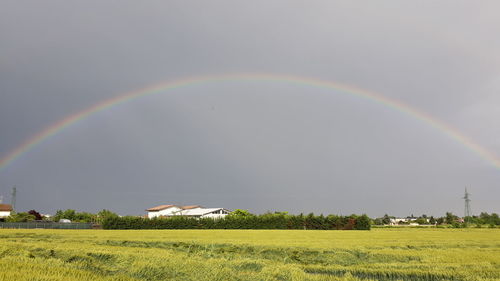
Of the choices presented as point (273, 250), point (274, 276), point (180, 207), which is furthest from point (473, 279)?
point (180, 207)

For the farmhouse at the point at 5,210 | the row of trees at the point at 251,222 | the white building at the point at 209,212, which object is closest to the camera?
the row of trees at the point at 251,222

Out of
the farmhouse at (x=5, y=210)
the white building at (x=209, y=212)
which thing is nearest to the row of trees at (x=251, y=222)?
the white building at (x=209, y=212)

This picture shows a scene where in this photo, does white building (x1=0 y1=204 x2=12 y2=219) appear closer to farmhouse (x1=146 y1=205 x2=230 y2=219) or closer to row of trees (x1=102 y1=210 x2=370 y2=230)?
farmhouse (x1=146 y1=205 x2=230 y2=219)

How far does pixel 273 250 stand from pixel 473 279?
42.3 feet

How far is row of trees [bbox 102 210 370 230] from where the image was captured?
3009 inches

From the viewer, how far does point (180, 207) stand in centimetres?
14150

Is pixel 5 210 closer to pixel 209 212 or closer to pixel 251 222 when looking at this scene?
pixel 209 212

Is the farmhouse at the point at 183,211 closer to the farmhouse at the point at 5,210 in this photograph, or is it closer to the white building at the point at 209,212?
the white building at the point at 209,212

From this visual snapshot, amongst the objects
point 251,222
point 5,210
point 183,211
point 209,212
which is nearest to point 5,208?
point 5,210

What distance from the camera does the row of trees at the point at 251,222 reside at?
76438 millimetres

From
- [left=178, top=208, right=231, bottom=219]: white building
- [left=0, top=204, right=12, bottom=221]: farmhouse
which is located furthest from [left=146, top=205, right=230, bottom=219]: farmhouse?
[left=0, top=204, right=12, bottom=221]: farmhouse

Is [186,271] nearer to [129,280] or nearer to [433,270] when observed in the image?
[129,280]

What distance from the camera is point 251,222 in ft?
262

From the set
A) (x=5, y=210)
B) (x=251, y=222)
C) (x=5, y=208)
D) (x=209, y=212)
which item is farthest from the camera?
(x=5, y=208)
